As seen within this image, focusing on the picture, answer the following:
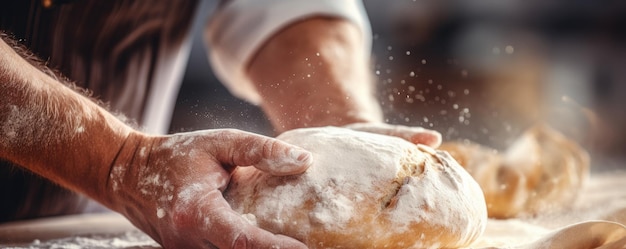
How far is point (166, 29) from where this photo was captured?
1.72 m

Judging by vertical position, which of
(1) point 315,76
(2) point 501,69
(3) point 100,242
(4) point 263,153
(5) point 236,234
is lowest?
(3) point 100,242

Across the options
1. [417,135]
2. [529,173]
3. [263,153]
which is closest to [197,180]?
[263,153]

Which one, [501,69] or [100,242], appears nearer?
[100,242]

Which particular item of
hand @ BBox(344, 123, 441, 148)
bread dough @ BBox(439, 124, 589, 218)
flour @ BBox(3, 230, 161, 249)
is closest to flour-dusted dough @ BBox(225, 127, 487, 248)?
hand @ BBox(344, 123, 441, 148)

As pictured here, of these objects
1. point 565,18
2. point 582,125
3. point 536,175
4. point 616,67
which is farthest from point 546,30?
point 536,175

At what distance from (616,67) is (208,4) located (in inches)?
95.7

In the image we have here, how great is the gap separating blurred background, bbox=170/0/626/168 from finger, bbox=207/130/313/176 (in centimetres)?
25

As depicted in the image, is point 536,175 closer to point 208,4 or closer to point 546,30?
point 208,4

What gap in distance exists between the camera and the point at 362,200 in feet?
2.70

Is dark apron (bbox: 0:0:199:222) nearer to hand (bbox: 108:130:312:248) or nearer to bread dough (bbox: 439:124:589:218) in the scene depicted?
hand (bbox: 108:130:312:248)

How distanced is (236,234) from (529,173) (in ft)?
3.26

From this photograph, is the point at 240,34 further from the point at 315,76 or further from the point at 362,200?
the point at 362,200

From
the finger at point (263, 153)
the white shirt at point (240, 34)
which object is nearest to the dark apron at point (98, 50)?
the white shirt at point (240, 34)

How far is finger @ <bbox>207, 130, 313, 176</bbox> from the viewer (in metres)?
0.81
